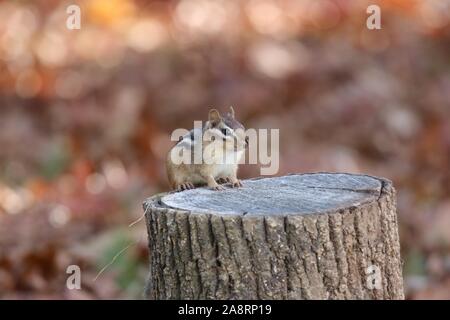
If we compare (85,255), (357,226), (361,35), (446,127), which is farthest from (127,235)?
(361,35)

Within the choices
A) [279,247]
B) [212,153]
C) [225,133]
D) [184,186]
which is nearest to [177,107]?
[184,186]

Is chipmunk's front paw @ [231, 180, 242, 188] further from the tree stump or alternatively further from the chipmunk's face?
the tree stump

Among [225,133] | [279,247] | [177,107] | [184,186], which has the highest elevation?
[225,133]

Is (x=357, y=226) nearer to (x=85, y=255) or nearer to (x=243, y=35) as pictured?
(x=85, y=255)

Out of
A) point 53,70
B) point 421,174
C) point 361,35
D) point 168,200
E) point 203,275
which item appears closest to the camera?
point 203,275

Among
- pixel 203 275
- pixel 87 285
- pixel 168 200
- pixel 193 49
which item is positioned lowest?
pixel 87 285

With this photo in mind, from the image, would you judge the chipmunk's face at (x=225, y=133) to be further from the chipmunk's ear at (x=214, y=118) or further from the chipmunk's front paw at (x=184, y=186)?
the chipmunk's front paw at (x=184, y=186)

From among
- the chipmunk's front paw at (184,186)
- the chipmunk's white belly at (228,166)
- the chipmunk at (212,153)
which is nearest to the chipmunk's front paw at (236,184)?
the chipmunk at (212,153)

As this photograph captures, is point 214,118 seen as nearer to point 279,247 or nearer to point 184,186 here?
point 184,186

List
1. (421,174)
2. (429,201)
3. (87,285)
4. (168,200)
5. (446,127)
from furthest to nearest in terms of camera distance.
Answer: (446,127) → (421,174) → (429,201) → (87,285) → (168,200)
